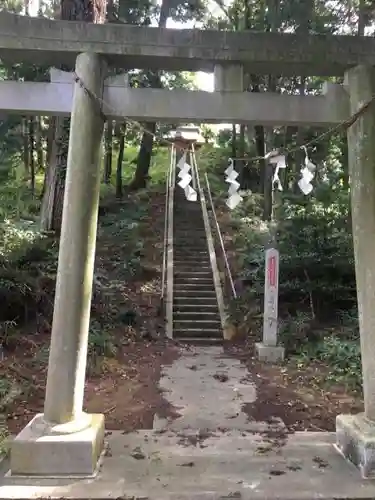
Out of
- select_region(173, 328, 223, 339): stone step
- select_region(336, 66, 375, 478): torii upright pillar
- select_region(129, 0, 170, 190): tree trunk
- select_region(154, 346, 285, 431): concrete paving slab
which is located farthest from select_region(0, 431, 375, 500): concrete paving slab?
select_region(129, 0, 170, 190): tree trunk

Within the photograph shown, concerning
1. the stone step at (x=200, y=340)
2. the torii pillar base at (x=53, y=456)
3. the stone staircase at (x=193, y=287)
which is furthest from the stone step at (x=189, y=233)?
the torii pillar base at (x=53, y=456)

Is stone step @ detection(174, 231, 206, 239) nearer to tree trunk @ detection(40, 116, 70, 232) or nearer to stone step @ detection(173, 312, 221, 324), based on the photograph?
stone step @ detection(173, 312, 221, 324)

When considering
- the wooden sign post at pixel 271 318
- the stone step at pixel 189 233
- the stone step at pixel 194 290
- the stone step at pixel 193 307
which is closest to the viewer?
the wooden sign post at pixel 271 318

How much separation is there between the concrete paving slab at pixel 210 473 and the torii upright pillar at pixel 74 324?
0.17m

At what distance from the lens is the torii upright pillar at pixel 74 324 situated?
3.87 m

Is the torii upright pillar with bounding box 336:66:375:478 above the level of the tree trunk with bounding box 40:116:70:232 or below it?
below

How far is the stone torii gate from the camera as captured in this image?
397 centimetres

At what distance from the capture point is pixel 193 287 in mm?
12023

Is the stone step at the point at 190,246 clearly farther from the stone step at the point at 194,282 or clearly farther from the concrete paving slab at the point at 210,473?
the concrete paving slab at the point at 210,473

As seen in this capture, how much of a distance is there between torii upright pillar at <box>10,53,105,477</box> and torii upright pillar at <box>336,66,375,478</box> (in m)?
A: 2.13

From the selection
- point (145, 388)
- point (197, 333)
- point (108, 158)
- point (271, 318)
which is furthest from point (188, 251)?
point (108, 158)

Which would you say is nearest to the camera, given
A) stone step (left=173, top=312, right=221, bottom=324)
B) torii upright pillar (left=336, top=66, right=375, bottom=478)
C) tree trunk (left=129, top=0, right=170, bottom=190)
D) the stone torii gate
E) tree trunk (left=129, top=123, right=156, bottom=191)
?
the stone torii gate

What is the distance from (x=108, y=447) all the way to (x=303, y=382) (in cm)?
362

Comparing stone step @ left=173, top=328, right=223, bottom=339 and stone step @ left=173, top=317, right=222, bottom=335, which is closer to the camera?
stone step @ left=173, top=328, right=223, bottom=339
